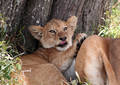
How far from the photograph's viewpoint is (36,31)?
165 inches

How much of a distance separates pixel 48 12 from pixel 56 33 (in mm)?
344

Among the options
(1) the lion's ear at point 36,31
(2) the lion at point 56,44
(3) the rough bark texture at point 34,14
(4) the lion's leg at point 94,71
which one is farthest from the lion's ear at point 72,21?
(4) the lion's leg at point 94,71

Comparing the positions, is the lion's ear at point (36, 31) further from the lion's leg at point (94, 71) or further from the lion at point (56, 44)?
the lion's leg at point (94, 71)

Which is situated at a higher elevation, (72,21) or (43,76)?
(72,21)

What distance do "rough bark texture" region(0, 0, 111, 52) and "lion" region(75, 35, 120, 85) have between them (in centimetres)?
101

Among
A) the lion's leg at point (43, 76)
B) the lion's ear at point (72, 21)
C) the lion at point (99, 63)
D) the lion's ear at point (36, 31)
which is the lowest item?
the lion's leg at point (43, 76)

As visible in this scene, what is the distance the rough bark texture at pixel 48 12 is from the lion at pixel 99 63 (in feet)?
3.31

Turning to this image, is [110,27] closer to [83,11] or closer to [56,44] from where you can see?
[83,11]

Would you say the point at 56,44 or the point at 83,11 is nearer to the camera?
the point at 56,44

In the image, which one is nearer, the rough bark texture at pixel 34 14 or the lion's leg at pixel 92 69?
the lion's leg at pixel 92 69

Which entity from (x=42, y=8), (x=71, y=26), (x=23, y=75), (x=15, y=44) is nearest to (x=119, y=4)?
(x=71, y=26)

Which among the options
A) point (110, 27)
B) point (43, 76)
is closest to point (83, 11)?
point (110, 27)

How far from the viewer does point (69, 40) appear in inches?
164

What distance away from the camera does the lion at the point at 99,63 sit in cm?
310
